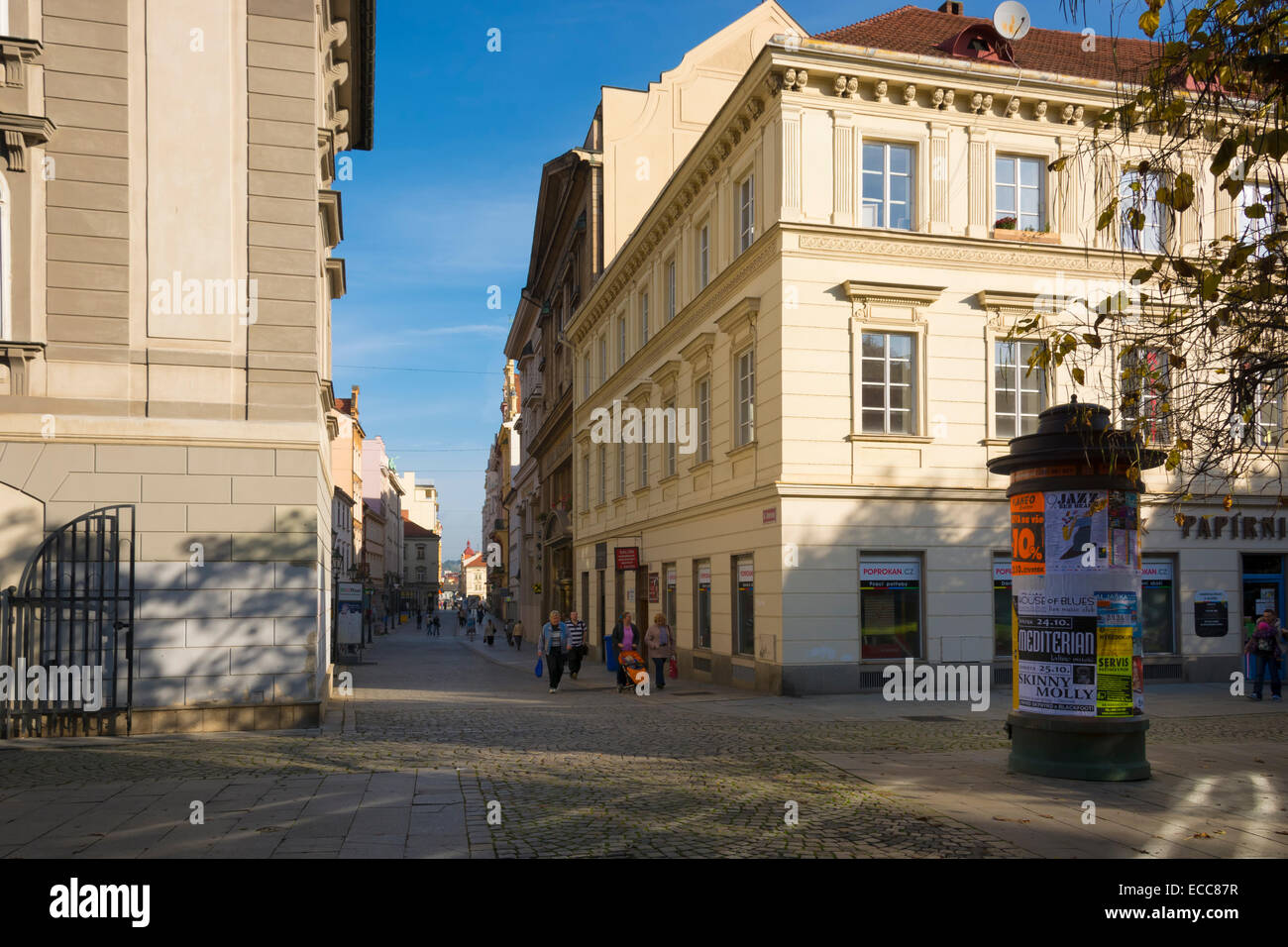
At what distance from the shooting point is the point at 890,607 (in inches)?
841

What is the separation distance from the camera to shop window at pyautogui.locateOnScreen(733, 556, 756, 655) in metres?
22.6

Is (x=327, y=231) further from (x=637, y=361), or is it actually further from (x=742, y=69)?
(x=742, y=69)

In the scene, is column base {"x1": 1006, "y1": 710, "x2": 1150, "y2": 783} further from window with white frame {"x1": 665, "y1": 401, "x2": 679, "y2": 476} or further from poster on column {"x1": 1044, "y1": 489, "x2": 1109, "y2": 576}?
window with white frame {"x1": 665, "y1": 401, "x2": 679, "y2": 476}

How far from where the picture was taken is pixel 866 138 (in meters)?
21.8

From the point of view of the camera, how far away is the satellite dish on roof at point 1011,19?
77.5 ft

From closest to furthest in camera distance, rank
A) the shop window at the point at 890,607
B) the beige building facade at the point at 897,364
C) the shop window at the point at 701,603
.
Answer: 1. the beige building facade at the point at 897,364
2. the shop window at the point at 890,607
3. the shop window at the point at 701,603

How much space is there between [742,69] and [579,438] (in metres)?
13.9

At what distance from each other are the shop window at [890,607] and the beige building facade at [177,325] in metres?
10.2

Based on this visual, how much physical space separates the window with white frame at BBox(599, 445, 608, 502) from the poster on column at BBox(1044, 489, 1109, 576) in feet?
88.9

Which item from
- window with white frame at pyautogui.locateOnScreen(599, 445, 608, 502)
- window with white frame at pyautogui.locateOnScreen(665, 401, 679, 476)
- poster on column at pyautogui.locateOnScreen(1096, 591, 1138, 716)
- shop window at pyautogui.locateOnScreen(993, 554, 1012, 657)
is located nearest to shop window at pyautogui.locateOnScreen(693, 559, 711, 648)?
window with white frame at pyautogui.locateOnScreen(665, 401, 679, 476)

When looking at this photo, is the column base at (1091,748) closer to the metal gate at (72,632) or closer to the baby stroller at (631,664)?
the metal gate at (72,632)
